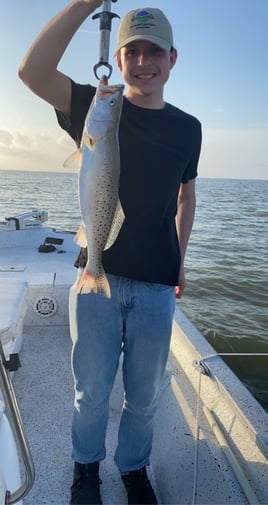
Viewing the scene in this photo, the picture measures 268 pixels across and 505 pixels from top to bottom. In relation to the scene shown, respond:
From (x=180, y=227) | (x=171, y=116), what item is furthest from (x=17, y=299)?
(x=171, y=116)

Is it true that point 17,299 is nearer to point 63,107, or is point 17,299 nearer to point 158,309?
point 158,309

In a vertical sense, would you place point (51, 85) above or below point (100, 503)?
above

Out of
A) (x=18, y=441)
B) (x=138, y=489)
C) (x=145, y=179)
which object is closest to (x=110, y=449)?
(x=138, y=489)

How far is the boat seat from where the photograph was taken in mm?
2859

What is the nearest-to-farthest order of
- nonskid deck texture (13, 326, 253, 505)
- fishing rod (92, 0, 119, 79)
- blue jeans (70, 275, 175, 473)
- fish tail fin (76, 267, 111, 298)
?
fishing rod (92, 0, 119, 79) → fish tail fin (76, 267, 111, 298) → blue jeans (70, 275, 175, 473) → nonskid deck texture (13, 326, 253, 505)

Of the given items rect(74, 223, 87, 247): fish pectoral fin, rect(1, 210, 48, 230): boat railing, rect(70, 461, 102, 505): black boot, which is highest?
rect(74, 223, 87, 247): fish pectoral fin

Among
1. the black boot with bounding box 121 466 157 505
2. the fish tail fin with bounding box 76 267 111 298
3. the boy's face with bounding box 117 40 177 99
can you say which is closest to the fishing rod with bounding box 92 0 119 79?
the boy's face with bounding box 117 40 177 99

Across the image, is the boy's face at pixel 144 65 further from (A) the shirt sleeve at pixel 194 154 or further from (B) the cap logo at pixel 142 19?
(A) the shirt sleeve at pixel 194 154

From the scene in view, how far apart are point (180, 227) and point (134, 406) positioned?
3.63ft

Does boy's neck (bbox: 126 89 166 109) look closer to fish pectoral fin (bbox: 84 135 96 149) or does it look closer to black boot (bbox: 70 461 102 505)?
fish pectoral fin (bbox: 84 135 96 149)

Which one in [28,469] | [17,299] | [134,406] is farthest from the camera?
[17,299]

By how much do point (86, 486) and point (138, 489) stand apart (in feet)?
1.08

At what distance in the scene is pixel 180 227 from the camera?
2.54 metres

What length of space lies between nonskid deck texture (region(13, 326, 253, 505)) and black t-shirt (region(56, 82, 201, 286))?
45.7 inches
